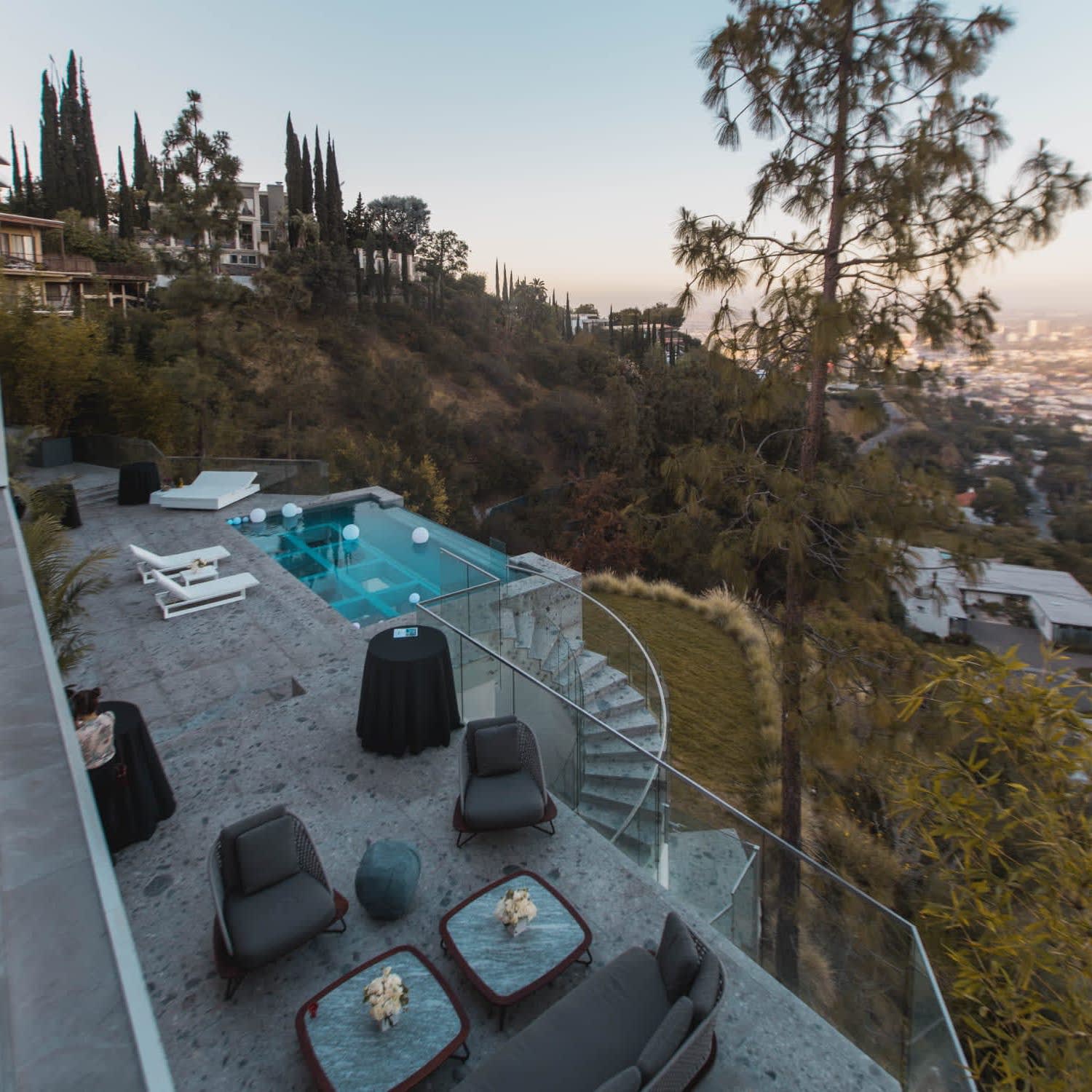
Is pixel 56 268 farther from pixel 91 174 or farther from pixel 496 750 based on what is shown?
pixel 496 750

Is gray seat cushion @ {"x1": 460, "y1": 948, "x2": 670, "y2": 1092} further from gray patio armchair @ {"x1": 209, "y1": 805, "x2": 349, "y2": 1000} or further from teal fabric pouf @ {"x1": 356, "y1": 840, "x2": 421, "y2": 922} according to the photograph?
gray patio armchair @ {"x1": 209, "y1": 805, "x2": 349, "y2": 1000}

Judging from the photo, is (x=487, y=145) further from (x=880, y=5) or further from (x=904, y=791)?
(x=904, y=791)

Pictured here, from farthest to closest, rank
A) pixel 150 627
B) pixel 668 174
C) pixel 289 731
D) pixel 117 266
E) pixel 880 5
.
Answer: pixel 117 266 → pixel 668 174 → pixel 150 627 → pixel 880 5 → pixel 289 731

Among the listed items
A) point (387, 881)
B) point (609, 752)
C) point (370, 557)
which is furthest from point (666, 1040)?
point (370, 557)

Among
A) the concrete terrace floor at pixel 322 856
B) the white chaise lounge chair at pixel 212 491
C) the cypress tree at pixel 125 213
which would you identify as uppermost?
the cypress tree at pixel 125 213

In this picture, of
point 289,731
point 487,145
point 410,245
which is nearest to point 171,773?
point 289,731

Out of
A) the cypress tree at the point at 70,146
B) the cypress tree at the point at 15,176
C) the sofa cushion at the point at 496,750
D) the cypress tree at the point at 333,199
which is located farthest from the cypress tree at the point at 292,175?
the sofa cushion at the point at 496,750

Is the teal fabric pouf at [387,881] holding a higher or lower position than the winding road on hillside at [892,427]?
lower

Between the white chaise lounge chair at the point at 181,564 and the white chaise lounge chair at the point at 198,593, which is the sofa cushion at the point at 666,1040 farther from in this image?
the white chaise lounge chair at the point at 181,564
